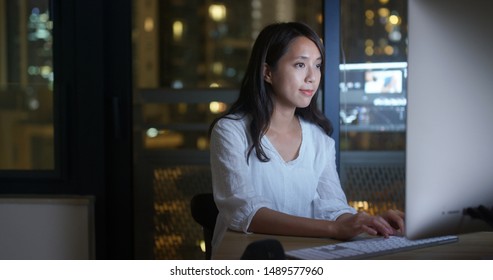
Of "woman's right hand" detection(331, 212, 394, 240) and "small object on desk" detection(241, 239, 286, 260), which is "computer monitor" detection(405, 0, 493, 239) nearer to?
"small object on desk" detection(241, 239, 286, 260)

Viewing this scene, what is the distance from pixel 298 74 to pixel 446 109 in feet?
2.93

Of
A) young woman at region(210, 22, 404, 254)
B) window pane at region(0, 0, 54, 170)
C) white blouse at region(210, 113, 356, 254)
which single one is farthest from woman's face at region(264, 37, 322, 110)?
window pane at region(0, 0, 54, 170)

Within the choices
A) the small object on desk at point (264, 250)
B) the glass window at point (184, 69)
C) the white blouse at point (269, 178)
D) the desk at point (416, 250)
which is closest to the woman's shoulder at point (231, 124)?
the white blouse at point (269, 178)

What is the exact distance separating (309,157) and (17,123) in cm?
181

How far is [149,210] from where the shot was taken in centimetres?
362

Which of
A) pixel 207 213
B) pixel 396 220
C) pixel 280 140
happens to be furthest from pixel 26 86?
pixel 396 220

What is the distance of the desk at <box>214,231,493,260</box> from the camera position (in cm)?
169

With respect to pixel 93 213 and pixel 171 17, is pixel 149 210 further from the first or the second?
pixel 171 17

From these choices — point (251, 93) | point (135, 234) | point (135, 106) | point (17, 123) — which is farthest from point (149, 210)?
point (251, 93)

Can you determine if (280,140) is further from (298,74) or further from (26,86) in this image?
(26,86)
